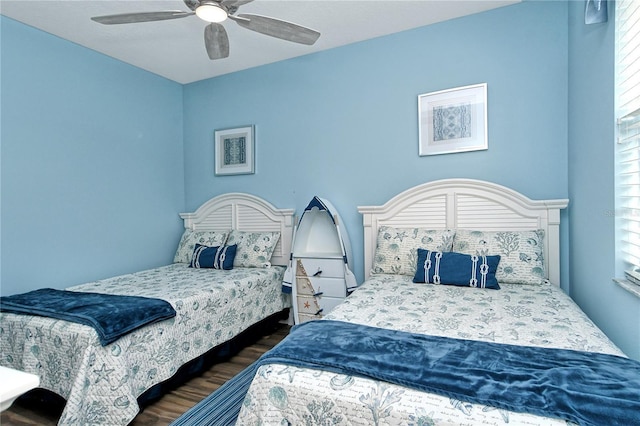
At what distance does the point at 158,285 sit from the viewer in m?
2.56

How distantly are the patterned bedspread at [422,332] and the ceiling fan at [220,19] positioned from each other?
1660 mm

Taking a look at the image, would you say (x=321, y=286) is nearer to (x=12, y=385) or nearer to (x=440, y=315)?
(x=440, y=315)

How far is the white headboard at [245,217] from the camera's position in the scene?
10.8 feet

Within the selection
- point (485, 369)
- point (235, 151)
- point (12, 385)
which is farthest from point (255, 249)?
point (12, 385)

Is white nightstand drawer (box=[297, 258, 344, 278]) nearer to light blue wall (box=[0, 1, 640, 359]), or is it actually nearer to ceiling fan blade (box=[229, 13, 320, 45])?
light blue wall (box=[0, 1, 640, 359])

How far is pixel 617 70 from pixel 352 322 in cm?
176

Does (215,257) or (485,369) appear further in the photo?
(215,257)

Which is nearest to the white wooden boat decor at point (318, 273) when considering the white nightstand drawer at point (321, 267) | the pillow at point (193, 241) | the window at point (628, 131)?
the white nightstand drawer at point (321, 267)

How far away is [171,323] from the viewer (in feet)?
6.88

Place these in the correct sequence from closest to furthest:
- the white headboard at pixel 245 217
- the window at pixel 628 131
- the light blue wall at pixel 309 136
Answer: the window at pixel 628 131 → the light blue wall at pixel 309 136 → the white headboard at pixel 245 217

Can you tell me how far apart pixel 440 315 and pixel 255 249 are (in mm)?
1976

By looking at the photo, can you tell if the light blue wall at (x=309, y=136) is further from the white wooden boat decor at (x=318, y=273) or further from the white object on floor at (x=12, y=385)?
the white object on floor at (x=12, y=385)

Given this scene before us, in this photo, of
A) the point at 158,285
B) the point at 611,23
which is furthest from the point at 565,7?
the point at 158,285

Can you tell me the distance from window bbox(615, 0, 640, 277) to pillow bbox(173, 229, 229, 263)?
9.91 ft
